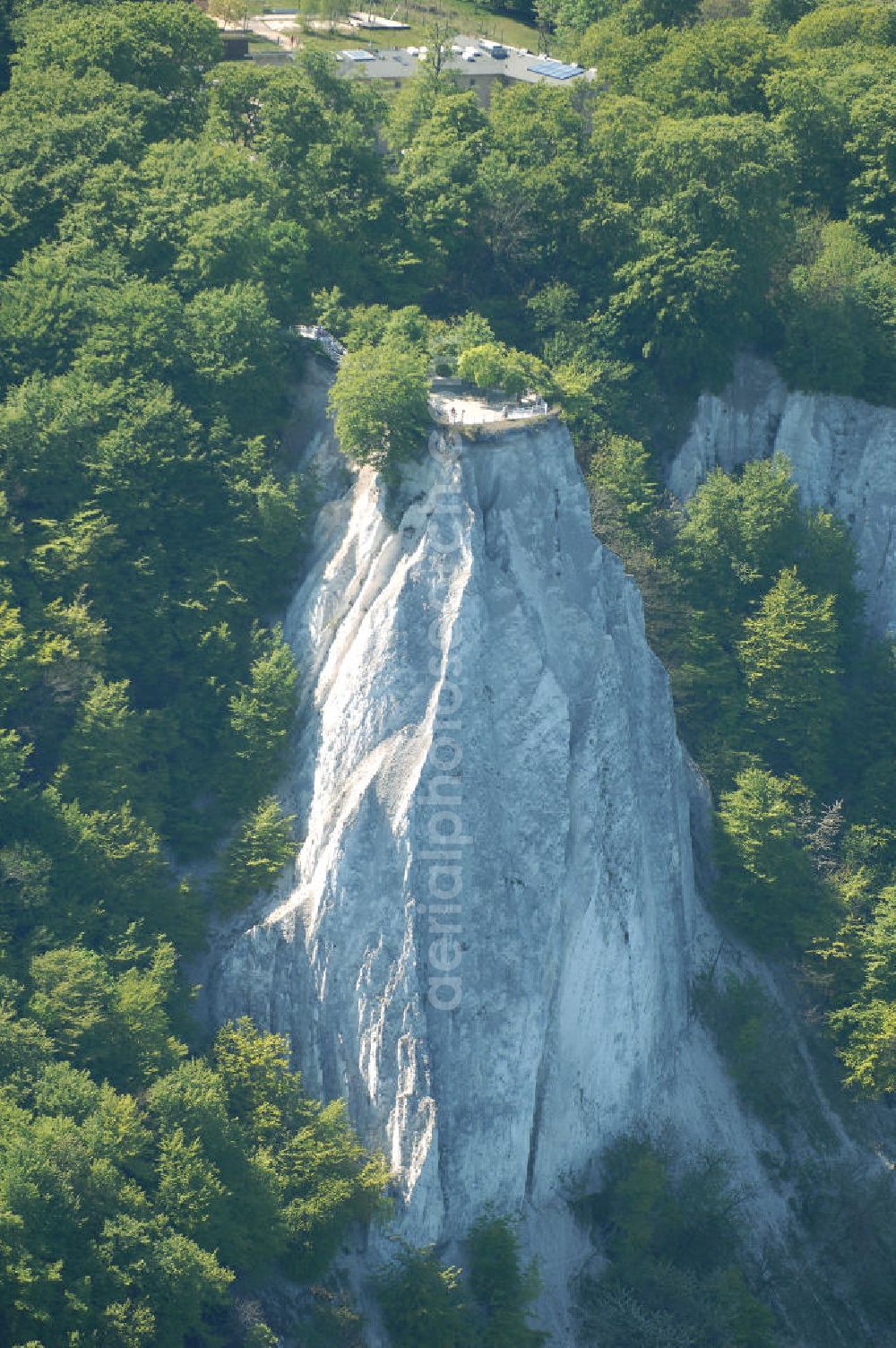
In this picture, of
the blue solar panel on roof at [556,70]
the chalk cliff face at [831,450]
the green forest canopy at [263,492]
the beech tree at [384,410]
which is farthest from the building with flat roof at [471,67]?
the beech tree at [384,410]

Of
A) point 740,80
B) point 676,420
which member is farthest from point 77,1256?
point 740,80

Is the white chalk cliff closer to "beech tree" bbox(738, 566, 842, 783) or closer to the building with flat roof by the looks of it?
"beech tree" bbox(738, 566, 842, 783)

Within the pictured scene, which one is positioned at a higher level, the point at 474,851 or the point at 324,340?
the point at 324,340

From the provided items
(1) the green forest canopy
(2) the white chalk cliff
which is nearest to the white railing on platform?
(1) the green forest canopy

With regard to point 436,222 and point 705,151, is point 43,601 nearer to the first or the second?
point 436,222

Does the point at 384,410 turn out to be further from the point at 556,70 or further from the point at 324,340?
the point at 556,70

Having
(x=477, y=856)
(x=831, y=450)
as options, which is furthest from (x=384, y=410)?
(x=831, y=450)
